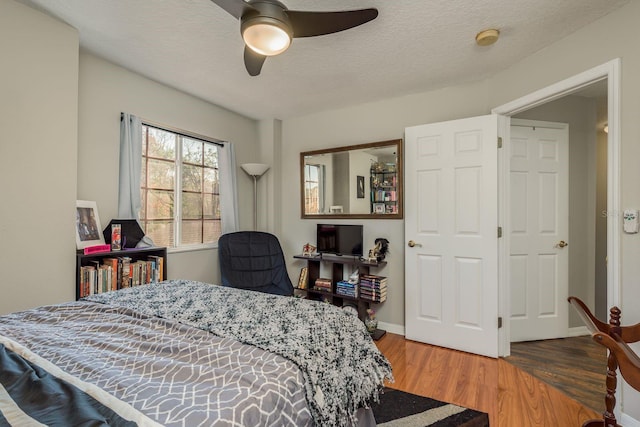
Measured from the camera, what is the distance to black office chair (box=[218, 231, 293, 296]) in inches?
123

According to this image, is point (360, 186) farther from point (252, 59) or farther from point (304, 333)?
point (304, 333)

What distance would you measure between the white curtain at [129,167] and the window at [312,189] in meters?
1.80

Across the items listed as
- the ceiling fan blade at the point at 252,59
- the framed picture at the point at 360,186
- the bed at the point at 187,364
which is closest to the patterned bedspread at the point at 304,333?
the bed at the point at 187,364

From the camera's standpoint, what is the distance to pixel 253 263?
323cm

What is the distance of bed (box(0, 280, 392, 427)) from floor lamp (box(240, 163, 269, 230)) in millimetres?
2221

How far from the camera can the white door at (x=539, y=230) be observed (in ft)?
9.41

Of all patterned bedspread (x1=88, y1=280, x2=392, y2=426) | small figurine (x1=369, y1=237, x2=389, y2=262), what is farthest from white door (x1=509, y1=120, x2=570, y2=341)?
patterned bedspread (x1=88, y1=280, x2=392, y2=426)

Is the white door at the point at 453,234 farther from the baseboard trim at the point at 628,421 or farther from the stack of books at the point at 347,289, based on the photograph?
the baseboard trim at the point at 628,421

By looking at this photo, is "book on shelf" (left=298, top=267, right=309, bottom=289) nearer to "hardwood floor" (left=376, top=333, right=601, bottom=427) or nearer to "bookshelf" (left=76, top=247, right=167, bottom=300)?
"hardwood floor" (left=376, top=333, right=601, bottom=427)

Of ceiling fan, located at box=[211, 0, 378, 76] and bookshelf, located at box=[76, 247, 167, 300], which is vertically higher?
ceiling fan, located at box=[211, 0, 378, 76]

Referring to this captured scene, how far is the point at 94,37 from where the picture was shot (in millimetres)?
2105

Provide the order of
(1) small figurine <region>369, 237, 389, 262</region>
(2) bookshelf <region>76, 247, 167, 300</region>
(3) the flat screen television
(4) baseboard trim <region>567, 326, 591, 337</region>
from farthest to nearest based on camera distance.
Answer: (3) the flat screen television, (1) small figurine <region>369, 237, 389, 262</region>, (4) baseboard trim <region>567, 326, 591, 337</region>, (2) bookshelf <region>76, 247, 167, 300</region>

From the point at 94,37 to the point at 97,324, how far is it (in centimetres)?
203

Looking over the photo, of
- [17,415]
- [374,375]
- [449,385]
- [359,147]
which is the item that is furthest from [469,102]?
[17,415]
